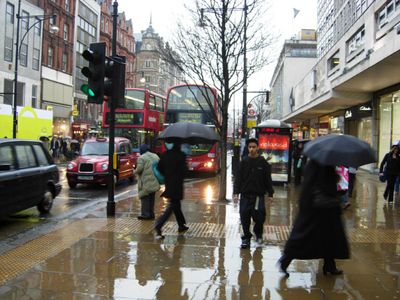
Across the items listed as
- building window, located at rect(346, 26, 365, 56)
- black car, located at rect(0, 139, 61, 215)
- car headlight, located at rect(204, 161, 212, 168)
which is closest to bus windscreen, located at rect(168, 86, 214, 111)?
car headlight, located at rect(204, 161, 212, 168)

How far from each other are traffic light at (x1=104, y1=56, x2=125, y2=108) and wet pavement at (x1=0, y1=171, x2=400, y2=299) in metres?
2.49

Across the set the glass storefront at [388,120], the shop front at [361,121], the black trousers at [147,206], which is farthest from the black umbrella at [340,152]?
the shop front at [361,121]

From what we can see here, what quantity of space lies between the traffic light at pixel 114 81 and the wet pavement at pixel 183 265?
2493 mm

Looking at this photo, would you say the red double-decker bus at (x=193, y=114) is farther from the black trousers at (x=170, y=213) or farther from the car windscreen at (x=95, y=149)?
the black trousers at (x=170, y=213)

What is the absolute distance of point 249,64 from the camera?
15.0m

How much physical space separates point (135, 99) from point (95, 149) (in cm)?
663

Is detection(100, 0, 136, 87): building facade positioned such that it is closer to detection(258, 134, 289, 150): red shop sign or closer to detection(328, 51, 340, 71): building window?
detection(328, 51, 340, 71): building window

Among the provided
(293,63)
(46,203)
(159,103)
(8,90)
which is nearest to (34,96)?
(8,90)

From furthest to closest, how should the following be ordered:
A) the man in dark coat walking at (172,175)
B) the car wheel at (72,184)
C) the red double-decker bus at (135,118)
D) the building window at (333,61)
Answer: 1. the building window at (333,61)
2. the red double-decker bus at (135,118)
3. the car wheel at (72,184)
4. the man in dark coat walking at (172,175)

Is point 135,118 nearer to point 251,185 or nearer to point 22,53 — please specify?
point 251,185

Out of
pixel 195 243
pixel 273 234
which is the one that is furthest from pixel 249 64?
pixel 195 243

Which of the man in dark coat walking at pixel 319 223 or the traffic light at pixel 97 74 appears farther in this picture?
the traffic light at pixel 97 74

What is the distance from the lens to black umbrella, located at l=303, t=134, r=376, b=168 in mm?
4879

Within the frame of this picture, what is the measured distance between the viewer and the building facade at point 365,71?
17.2m
